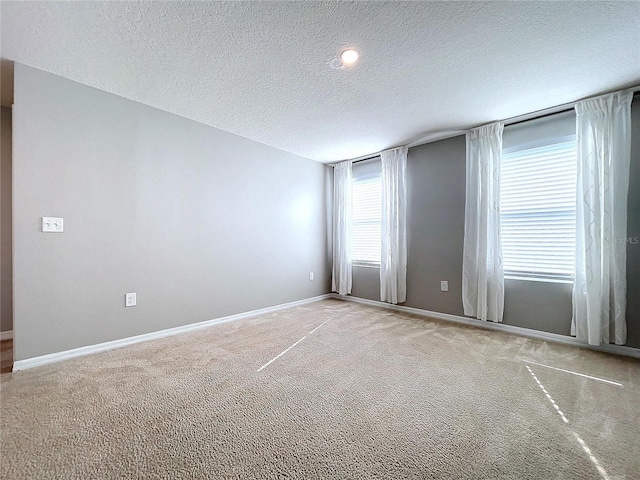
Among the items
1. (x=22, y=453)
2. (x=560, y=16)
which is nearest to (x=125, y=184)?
(x=22, y=453)

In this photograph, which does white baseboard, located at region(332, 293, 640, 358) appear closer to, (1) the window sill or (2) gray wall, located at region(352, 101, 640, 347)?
(2) gray wall, located at region(352, 101, 640, 347)

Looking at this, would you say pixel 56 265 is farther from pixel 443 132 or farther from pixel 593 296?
pixel 593 296

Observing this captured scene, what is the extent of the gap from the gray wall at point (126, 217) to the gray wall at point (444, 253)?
2.02 meters

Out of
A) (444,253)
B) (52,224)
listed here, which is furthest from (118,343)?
(444,253)

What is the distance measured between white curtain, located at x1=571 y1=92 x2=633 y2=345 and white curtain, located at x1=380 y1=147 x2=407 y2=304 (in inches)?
70.3

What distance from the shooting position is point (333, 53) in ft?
6.11

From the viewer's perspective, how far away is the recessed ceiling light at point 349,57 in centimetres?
184

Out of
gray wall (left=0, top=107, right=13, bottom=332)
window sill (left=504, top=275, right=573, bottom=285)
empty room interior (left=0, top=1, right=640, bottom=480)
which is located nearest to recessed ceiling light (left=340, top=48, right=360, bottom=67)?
empty room interior (left=0, top=1, right=640, bottom=480)

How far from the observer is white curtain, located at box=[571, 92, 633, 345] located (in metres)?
2.29

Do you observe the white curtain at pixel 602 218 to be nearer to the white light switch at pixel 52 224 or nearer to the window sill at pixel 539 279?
the window sill at pixel 539 279

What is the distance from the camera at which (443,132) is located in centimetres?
324

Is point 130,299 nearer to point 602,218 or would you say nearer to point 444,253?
point 444,253

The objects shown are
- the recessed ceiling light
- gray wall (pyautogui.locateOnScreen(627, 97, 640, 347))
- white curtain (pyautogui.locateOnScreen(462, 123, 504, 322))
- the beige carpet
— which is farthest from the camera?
white curtain (pyautogui.locateOnScreen(462, 123, 504, 322))

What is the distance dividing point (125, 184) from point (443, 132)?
359cm
